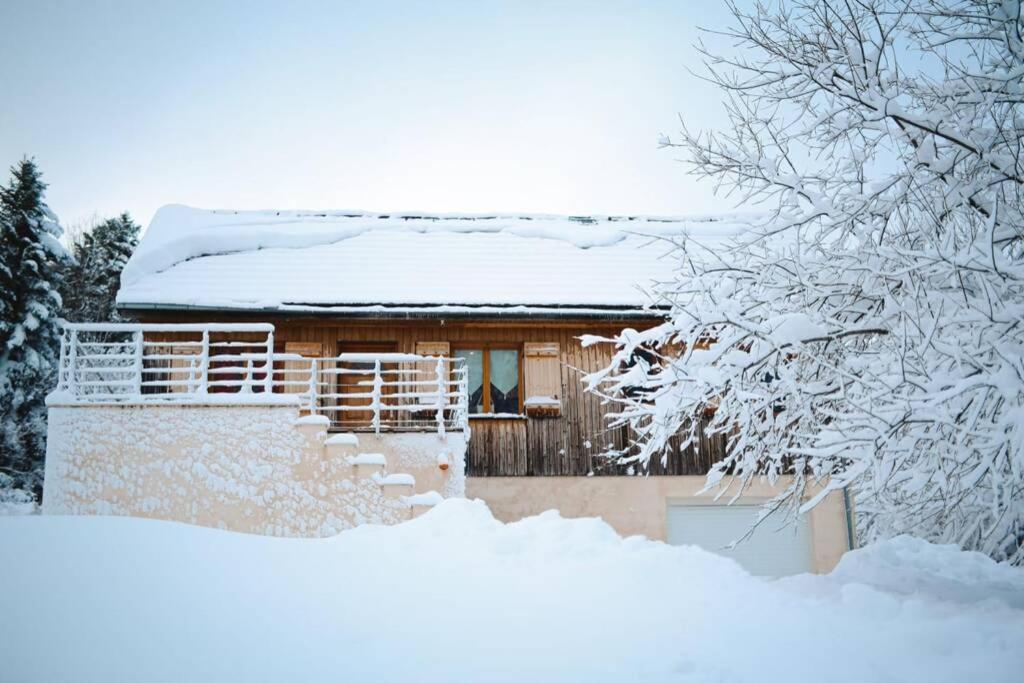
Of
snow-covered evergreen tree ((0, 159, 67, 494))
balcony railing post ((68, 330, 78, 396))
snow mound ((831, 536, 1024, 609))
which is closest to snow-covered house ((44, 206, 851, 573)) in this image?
balcony railing post ((68, 330, 78, 396))

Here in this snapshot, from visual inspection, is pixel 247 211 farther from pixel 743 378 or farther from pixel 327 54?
pixel 743 378

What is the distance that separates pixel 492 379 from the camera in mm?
12812

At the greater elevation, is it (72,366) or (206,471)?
(72,366)

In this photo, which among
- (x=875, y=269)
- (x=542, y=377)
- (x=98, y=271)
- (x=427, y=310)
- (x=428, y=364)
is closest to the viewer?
(x=875, y=269)

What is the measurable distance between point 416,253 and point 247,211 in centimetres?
564

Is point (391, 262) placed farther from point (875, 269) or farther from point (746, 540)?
point (875, 269)

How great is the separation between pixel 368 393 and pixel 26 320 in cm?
1552

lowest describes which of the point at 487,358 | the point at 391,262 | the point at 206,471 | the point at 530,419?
the point at 206,471

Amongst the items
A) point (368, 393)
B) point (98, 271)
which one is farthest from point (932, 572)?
point (98, 271)

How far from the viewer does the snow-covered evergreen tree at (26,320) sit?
19.6m

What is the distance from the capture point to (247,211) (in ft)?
55.4

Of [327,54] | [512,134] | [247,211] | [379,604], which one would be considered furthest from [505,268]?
[327,54]

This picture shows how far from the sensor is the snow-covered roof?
12.2 m

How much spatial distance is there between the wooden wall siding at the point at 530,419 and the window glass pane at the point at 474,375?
0.89ft
